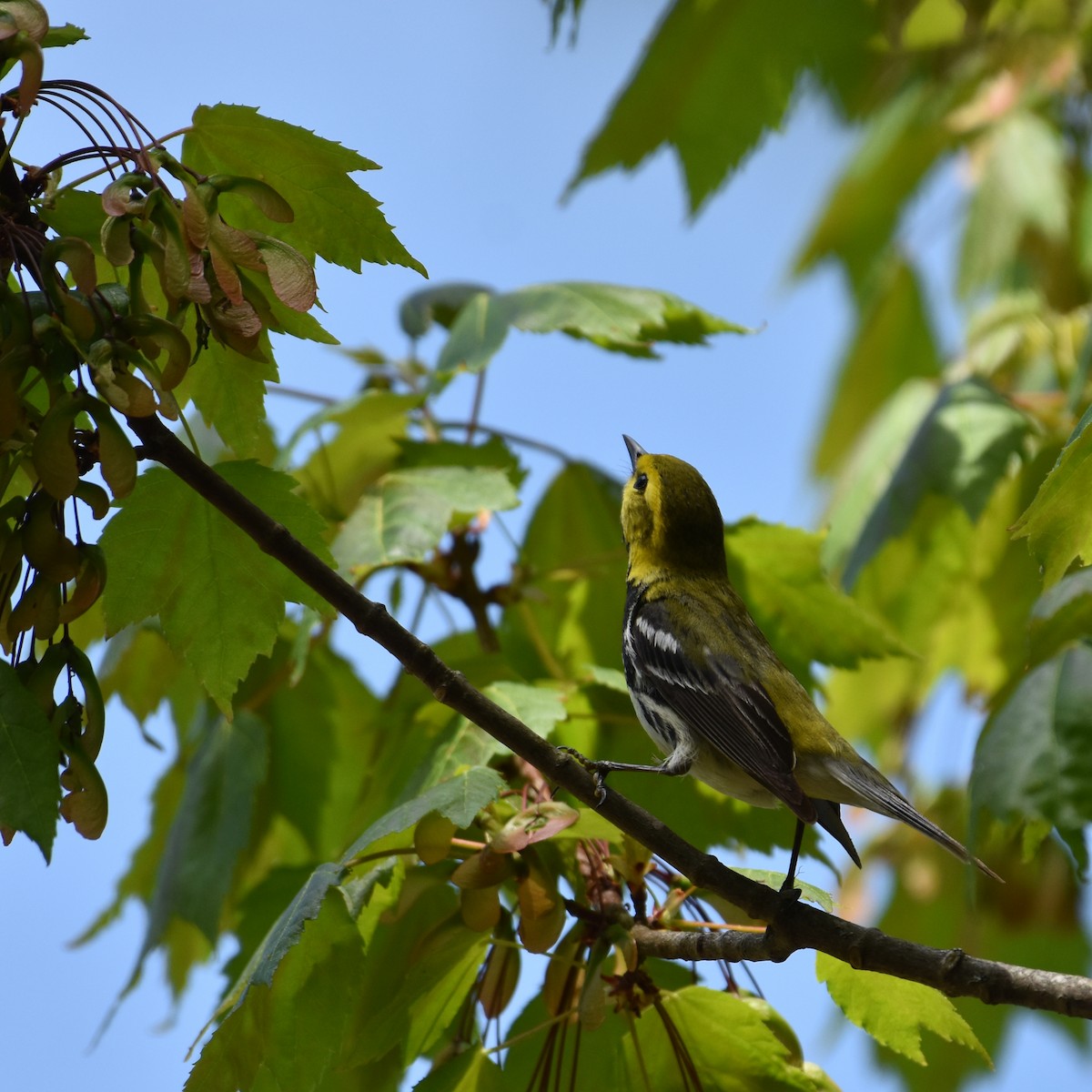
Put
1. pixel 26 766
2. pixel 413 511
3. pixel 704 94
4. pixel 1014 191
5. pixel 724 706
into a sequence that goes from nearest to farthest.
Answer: pixel 26 766
pixel 724 706
pixel 413 511
pixel 704 94
pixel 1014 191

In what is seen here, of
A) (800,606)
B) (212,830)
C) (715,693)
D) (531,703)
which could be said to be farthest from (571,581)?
(212,830)

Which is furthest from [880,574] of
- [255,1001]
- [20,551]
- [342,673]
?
[20,551]

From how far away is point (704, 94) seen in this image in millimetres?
3100

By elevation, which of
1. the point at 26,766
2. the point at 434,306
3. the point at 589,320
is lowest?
the point at 26,766

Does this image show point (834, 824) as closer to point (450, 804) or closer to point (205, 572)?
point (450, 804)

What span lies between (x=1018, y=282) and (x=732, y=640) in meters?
3.05

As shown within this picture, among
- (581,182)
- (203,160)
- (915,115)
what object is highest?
(915,115)

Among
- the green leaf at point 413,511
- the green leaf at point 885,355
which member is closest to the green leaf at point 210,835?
the green leaf at point 413,511

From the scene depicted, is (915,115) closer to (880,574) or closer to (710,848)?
(880,574)

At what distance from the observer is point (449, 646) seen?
2803mm

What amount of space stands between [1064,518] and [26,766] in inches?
45.4

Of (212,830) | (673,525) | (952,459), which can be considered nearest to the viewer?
(212,830)

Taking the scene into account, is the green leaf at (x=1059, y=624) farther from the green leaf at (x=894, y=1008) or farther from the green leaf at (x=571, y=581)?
the green leaf at (x=571, y=581)

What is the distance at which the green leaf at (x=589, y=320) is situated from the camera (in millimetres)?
2549
